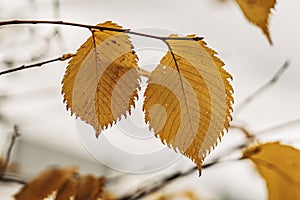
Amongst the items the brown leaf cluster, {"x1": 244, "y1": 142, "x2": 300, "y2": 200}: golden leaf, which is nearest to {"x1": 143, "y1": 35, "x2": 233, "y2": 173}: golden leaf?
the brown leaf cluster

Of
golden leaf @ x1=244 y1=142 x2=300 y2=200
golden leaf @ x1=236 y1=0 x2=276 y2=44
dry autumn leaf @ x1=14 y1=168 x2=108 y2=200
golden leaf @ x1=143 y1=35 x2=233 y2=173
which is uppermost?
golden leaf @ x1=236 y1=0 x2=276 y2=44

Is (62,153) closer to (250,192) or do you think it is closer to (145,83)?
(250,192)

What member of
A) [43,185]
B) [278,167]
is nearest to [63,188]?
[43,185]

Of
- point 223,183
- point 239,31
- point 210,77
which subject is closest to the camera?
point 210,77

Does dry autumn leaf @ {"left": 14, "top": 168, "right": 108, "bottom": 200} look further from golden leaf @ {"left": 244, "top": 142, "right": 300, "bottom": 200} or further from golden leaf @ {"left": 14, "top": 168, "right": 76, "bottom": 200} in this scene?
golden leaf @ {"left": 244, "top": 142, "right": 300, "bottom": 200}

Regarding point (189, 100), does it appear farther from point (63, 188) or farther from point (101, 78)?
point (63, 188)

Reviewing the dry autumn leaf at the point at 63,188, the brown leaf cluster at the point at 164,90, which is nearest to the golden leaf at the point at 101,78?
the brown leaf cluster at the point at 164,90

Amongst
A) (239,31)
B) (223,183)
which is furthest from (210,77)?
(223,183)
